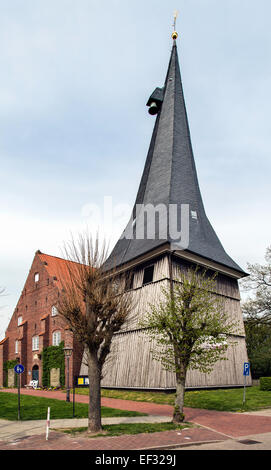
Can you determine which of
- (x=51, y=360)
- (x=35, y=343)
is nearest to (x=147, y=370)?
(x=51, y=360)

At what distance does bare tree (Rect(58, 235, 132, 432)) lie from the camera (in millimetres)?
13664

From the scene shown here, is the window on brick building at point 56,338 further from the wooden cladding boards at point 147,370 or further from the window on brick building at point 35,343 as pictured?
the wooden cladding boards at point 147,370

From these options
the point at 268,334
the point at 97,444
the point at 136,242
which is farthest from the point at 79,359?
the point at 97,444

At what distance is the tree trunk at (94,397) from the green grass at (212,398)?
29.7ft

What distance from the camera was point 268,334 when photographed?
38344 mm

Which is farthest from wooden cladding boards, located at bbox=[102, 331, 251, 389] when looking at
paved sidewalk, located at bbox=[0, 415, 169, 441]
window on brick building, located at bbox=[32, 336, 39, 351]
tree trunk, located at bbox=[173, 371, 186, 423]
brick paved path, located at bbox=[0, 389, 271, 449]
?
window on brick building, located at bbox=[32, 336, 39, 351]

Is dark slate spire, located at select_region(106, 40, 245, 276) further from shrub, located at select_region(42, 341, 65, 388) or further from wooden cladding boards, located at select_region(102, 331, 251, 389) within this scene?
shrub, located at select_region(42, 341, 65, 388)

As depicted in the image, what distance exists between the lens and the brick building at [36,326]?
37.1 metres

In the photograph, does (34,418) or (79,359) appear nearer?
(34,418)

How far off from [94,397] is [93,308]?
9.26 ft

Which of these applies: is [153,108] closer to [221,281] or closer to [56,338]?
[221,281]

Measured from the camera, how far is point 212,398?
22953mm

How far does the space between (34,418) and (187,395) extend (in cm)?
1070
